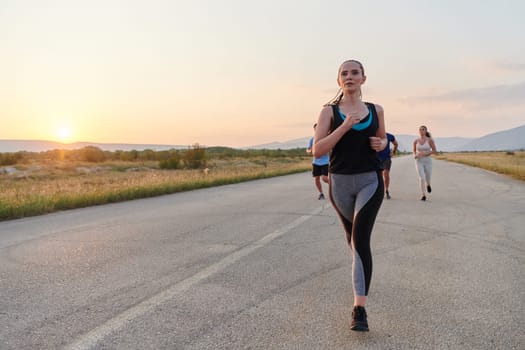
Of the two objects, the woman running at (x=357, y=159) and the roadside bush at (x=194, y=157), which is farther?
the roadside bush at (x=194, y=157)

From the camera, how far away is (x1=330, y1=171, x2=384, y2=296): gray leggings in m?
3.07

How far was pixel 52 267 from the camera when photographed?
4672 mm

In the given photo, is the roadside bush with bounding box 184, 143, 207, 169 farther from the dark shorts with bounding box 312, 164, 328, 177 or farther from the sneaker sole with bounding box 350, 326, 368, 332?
the sneaker sole with bounding box 350, 326, 368, 332

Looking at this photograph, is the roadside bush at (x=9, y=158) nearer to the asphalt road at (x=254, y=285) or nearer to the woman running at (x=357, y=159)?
the asphalt road at (x=254, y=285)

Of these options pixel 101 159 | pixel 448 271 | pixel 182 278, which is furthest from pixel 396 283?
pixel 101 159

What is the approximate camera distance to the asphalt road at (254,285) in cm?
289

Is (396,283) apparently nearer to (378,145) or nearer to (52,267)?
(378,145)

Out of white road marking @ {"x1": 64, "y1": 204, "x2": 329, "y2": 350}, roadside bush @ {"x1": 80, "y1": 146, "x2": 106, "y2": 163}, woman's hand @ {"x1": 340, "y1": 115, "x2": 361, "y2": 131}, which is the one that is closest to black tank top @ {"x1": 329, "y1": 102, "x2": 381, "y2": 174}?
woman's hand @ {"x1": 340, "y1": 115, "x2": 361, "y2": 131}

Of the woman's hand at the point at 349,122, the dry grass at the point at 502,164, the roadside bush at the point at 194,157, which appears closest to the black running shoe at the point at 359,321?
the woman's hand at the point at 349,122

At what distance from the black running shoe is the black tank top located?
1.01 metres

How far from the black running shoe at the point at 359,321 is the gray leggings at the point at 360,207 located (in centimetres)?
13

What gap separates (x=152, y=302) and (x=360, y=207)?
1.90 metres

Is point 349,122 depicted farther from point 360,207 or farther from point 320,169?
point 320,169

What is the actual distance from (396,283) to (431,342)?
4.24 feet
